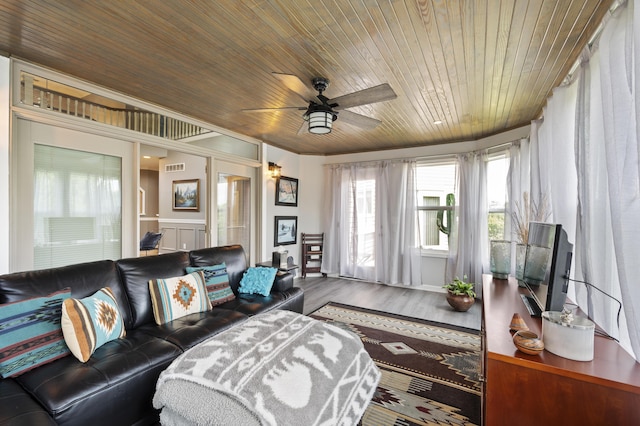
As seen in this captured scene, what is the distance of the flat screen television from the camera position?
149cm

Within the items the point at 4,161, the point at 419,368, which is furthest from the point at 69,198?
the point at 419,368

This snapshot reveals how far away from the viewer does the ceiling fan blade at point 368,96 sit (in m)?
1.97

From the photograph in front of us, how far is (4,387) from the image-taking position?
1306 mm

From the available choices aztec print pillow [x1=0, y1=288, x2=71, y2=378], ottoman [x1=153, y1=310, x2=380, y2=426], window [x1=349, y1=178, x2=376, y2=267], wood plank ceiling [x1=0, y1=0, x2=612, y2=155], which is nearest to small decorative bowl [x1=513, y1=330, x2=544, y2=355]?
ottoman [x1=153, y1=310, x2=380, y2=426]

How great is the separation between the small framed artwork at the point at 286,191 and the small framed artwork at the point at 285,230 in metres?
0.29

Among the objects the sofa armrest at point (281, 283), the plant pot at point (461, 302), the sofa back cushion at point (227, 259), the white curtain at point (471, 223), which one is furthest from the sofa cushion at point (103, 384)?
the white curtain at point (471, 223)

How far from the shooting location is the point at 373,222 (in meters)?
Result: 5.22

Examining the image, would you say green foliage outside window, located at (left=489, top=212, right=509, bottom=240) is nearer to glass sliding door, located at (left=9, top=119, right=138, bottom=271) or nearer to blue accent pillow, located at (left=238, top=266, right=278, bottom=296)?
blue accent pillow, located at (left=238, top=266, right=278, bottom=296)

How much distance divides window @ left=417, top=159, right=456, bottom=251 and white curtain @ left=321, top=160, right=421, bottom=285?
0.18m

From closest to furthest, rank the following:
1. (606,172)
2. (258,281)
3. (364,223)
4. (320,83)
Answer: (606,172), (320,83), (258,281), (364,223)

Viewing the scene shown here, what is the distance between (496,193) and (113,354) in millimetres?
4737

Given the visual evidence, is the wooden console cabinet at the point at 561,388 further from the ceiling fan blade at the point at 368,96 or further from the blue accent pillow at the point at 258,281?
the blue accent pillow at the point at 258,281

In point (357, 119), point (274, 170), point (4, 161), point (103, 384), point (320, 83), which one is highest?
point (320, 83)

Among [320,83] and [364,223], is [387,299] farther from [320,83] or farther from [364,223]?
[320,83]
